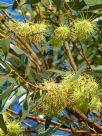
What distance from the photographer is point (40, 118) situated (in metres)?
1.87

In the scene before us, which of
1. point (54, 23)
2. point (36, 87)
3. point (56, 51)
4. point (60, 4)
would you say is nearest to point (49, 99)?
point (36, 87)

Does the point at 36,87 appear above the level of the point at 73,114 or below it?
above

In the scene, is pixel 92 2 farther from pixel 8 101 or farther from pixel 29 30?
pixel 8 101

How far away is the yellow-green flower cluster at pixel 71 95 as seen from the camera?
1.45 meters

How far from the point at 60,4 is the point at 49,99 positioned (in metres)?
0.33

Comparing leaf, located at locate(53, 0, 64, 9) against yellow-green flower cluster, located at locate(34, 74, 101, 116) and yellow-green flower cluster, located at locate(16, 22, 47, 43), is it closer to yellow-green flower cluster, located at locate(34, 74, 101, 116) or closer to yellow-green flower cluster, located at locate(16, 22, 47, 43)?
yellow-green flower cluster, located at locate(16, 22, 47, 43)

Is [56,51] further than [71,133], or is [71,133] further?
[56,51]

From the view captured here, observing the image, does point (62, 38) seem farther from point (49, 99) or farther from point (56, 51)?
point (56, 51)

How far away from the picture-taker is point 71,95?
4.82ft

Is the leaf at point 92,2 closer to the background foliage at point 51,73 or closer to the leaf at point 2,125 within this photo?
the background foliage at point 51,73

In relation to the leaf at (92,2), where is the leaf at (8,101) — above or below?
below

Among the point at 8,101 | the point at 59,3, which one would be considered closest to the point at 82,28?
the point at 59,3

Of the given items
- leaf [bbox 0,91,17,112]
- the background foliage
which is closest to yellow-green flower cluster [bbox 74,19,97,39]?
the background foliage

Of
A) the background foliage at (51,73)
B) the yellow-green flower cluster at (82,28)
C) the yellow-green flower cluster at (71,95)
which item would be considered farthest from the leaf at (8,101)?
the yellow-green flower cluster at (82,28)
